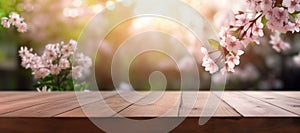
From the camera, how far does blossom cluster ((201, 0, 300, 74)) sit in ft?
3.47

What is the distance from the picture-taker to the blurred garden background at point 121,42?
10.3ft

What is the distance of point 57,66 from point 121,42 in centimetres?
94

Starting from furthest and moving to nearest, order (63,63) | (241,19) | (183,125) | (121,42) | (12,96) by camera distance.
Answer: (121,42)
(63,63)
(12,96)
(241,19)
(183,125)

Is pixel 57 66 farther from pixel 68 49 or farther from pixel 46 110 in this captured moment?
pixel 46 110

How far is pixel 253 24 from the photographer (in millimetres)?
1103

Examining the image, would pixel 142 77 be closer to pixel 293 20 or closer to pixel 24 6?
pixel 24 6

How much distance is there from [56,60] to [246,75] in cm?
151

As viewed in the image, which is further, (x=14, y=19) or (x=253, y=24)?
(x=14, y=19)

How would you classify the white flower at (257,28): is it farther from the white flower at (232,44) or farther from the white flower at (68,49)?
the white flower at (68,49)

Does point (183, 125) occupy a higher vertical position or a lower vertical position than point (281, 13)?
lower

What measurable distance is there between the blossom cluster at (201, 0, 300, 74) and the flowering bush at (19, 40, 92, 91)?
1.36 meters

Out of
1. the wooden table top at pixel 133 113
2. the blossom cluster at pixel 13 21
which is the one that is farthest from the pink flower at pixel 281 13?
the blossom cluster at pixel 13 21

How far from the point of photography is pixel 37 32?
10.4 ft

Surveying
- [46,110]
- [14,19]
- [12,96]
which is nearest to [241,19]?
[46,110]
